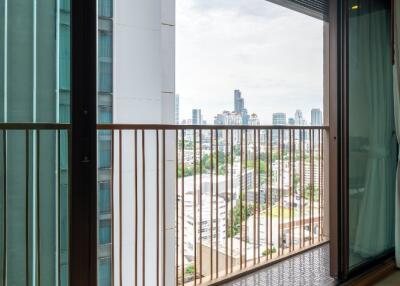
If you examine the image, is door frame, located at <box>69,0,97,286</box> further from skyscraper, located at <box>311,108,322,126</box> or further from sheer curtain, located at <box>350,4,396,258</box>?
skyscraper, located at <box>311,108,322,126</box>

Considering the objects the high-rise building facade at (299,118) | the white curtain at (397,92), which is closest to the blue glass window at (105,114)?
the high-rise building facade at (299,118)

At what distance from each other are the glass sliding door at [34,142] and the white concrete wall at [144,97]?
47.5 inches

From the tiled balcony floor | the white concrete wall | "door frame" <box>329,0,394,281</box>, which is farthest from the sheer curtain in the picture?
the white concrete wall

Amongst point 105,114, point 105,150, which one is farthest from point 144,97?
point 105,150

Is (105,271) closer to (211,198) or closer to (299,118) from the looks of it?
(211,198)

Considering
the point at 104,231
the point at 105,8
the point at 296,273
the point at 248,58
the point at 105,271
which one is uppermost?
the point at 105,8

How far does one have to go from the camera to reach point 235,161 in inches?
111

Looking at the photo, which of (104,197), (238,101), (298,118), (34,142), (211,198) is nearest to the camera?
(34,142)

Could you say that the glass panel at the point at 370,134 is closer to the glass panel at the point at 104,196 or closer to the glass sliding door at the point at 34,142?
the glass panel at the point at 104,196

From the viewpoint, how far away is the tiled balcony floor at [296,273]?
7.70 ft

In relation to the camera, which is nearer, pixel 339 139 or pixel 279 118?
pixel 339 139

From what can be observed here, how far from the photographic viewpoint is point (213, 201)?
2.69 meters

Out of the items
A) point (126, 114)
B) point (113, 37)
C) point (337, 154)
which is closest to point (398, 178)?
point (337, 154)

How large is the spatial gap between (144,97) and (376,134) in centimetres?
200
